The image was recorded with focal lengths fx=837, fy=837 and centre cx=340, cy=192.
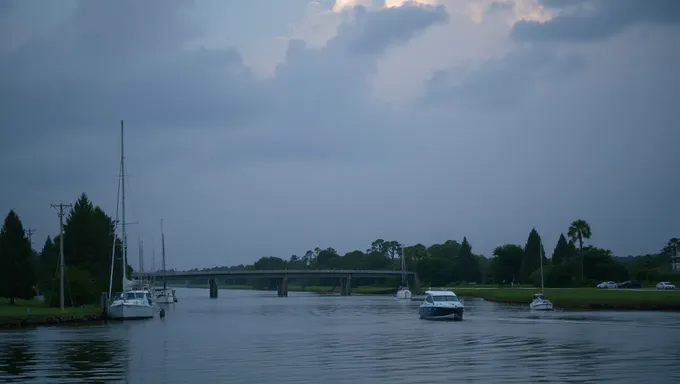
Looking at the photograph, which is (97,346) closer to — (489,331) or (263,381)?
(263,381)

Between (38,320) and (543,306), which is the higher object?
(38,320)

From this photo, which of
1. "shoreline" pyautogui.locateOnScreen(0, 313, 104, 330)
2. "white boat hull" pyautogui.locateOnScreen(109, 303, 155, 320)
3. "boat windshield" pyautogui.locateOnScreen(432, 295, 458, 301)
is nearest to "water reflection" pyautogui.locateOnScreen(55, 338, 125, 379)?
"shoreline" pyautogui.locateOnScreen(0, 313, 104, 330)

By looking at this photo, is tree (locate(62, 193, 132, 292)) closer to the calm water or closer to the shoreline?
the shoreline

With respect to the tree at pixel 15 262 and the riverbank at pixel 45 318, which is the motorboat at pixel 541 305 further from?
the tree at pixel 15 262

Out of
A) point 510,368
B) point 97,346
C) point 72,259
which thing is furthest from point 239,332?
Result: point 72,259

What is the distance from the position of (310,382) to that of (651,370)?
45.6 feet

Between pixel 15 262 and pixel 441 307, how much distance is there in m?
59.6

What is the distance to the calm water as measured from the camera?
33.5m

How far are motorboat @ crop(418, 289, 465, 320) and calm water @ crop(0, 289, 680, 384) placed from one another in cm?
952

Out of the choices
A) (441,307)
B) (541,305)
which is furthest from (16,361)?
(541,305)

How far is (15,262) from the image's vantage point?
109062 mm

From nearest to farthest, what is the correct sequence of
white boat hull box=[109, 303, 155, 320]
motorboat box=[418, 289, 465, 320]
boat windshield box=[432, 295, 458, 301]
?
motorboat box=[418, 289, 465, 320], boat windshield box=[432, 295, 458, 301], white boat hull box=[109, 303, 155, 320]

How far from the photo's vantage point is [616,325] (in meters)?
65.3

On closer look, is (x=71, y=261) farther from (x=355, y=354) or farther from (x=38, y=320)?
(x=355, y=354)
